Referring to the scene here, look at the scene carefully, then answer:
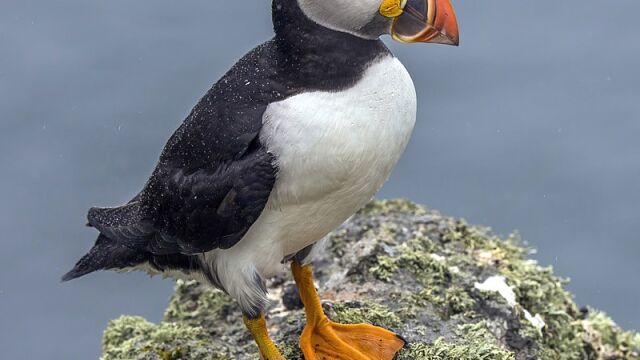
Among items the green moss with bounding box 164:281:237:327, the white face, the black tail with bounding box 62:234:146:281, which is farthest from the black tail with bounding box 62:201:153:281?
the white face

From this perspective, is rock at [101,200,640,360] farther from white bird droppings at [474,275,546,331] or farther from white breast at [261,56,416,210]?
white breast at [261,56,416,210]

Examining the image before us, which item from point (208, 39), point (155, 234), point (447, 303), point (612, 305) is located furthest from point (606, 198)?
point (155, 234)

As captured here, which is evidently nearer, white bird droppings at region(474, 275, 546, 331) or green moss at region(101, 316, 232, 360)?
green moss at region(101, 316, 232, 360)

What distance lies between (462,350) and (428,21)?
1470mm

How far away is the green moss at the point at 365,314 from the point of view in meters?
4.87

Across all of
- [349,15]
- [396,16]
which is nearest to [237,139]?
[349,15]

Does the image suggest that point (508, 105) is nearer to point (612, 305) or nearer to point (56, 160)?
point (612, 305)

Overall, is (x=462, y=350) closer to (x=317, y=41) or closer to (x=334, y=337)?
(x=334, y=337)

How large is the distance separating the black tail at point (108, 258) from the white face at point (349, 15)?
1.39 metres

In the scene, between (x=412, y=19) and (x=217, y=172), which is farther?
(x=217, y=172)

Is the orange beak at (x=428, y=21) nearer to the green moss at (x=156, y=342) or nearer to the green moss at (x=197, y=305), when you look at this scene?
the green moss at (x=156, y=342)

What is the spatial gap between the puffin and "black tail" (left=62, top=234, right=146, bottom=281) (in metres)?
0.17

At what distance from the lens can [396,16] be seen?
391 centimetres

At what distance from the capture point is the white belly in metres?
3.95
